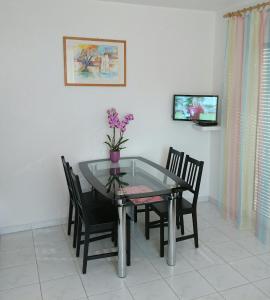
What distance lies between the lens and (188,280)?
2.64m

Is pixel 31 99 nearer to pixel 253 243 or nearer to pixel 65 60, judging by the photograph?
pixel 65 60

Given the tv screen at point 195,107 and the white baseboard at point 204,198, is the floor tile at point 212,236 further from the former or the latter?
the tv screen at point 195,107

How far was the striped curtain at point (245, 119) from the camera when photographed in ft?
10.5

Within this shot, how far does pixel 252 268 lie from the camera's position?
110 inches

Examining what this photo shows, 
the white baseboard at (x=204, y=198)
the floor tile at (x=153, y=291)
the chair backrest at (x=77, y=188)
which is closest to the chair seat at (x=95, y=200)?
the chair backrest at (x=77, y=188)

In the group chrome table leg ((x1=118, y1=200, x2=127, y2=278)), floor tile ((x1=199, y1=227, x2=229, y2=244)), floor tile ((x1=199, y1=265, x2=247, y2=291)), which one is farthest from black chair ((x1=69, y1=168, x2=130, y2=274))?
floor tile ((x1=199, y1=227, x2=229, y2=244))

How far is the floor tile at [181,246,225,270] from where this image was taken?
9.41 feet

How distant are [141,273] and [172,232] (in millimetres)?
435

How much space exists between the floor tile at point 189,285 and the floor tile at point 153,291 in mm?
55

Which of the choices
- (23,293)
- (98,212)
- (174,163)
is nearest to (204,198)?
(174,163)

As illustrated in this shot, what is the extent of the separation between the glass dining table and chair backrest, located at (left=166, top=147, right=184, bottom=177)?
301mm

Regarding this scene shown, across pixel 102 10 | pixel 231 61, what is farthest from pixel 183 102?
pixel 102 10

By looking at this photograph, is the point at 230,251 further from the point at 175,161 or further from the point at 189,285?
the point at 175,161

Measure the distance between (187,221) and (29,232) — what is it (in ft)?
5.86
